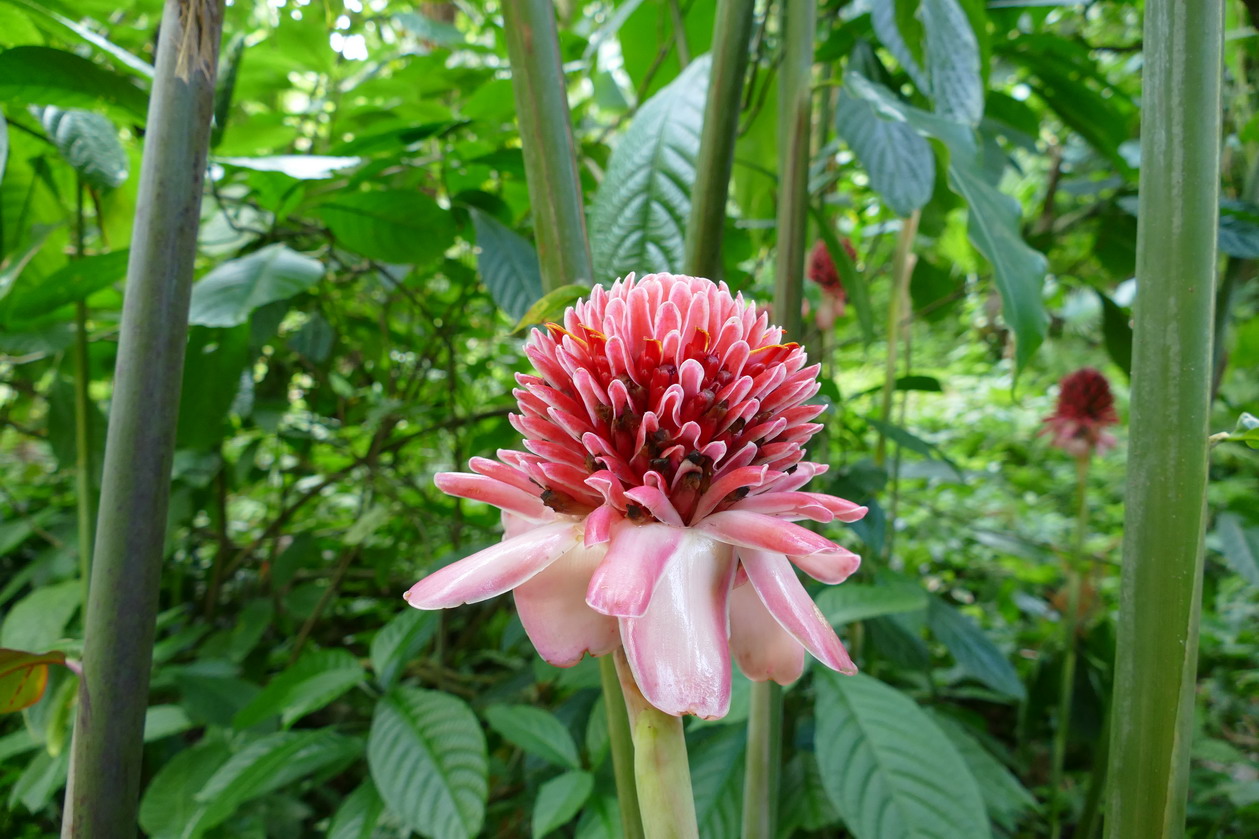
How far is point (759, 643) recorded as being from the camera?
34cm

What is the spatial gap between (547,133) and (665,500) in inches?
10.3

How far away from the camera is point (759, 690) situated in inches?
20.7

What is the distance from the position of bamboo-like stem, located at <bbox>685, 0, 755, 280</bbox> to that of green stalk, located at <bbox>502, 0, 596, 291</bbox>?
0.26ft

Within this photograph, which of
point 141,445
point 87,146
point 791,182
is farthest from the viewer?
point 87,146

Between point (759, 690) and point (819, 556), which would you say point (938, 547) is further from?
point (819, 556)

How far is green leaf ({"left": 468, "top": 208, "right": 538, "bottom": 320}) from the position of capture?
0.83 meters

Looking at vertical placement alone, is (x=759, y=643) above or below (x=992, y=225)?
below

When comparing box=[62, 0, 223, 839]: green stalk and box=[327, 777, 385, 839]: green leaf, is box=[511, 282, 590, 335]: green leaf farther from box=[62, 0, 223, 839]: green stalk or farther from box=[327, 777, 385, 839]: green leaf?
box=[327, 777, 385, 839]: green leaf

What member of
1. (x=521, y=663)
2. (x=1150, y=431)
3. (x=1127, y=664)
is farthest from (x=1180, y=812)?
(x=521, y=663)

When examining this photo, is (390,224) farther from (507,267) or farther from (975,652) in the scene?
(975,652)

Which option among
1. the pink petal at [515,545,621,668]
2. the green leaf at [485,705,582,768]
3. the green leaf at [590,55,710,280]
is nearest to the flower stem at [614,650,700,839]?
the pink petal at [515,545,621,668]

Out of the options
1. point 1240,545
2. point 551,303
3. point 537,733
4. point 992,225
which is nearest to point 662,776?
point 551,303

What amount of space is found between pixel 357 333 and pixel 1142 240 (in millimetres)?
1473

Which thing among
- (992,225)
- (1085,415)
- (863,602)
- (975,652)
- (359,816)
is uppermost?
(992,225)
